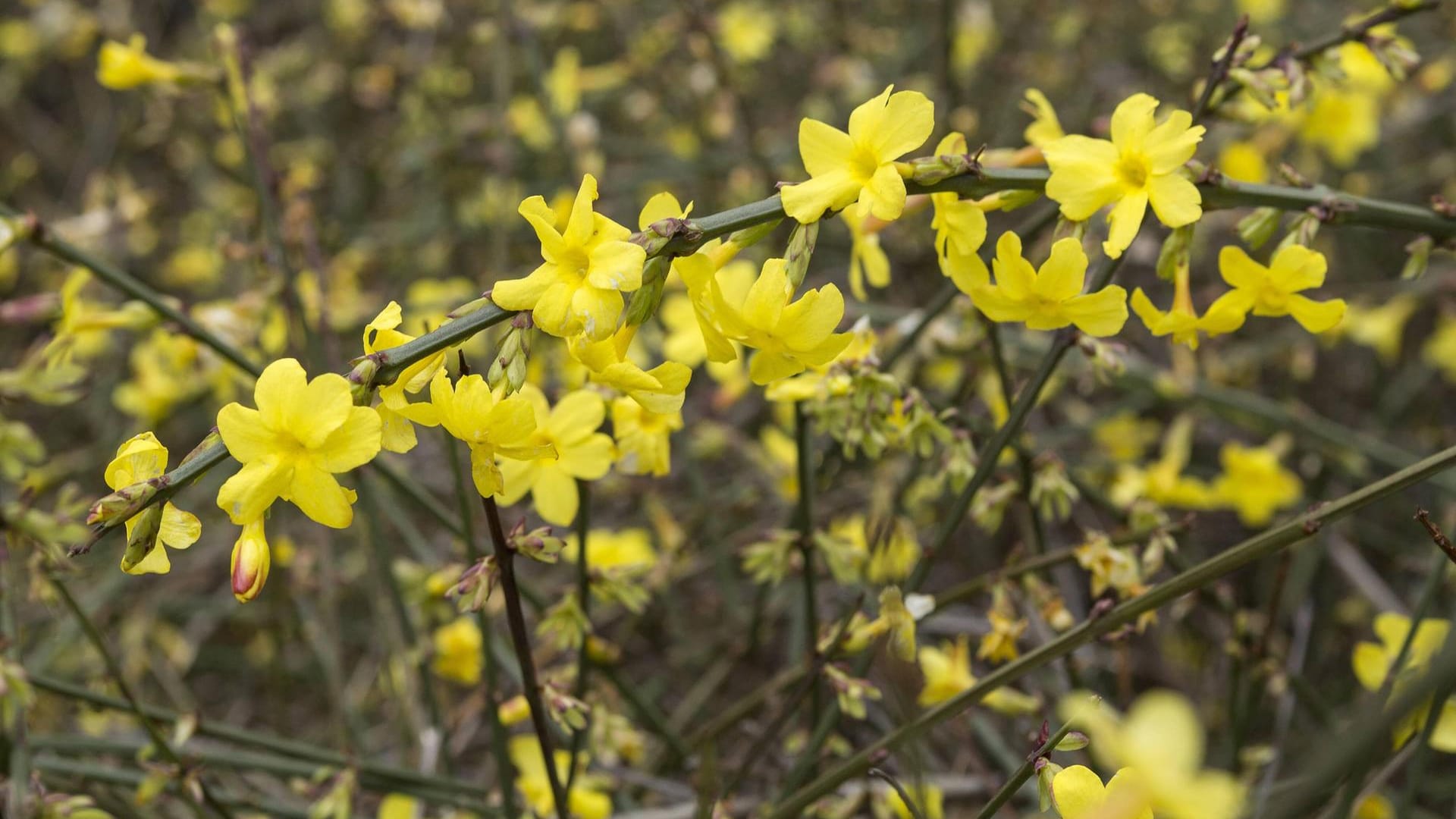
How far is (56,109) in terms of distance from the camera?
18.4ft

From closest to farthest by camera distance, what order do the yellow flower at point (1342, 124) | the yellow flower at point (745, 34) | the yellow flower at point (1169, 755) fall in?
the yellow flower at point (1169, 755)
the yellow flower at point (1342, 124)
the yellow flower at point (745, 34)

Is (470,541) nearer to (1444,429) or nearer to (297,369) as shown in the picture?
(297,369)

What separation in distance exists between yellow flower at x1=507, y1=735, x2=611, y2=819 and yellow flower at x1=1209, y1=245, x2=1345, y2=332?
3.38ft

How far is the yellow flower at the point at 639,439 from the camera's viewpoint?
1.26 metres

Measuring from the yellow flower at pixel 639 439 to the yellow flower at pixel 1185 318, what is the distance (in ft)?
1.74

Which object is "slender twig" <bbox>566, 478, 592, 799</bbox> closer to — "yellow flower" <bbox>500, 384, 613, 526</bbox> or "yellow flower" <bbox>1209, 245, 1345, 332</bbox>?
"yellow flower" <bbox>500, 384, 613, 526</bbox>

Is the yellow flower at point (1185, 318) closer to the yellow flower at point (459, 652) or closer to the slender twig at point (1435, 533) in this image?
the slender twig at point (1435, 533)

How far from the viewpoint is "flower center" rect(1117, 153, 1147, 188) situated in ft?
3.42

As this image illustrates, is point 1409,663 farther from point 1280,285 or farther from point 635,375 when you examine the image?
point 635,375

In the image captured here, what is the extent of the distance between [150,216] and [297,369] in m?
4.00

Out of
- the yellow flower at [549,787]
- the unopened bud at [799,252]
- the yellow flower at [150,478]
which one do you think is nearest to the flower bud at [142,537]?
the yellow flower at [150,478]

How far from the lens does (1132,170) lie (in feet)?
3.45

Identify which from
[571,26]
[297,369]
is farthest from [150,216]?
[297,369]

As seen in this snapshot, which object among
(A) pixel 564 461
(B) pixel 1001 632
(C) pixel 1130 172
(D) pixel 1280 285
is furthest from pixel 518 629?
(D) pixel 1280 285
